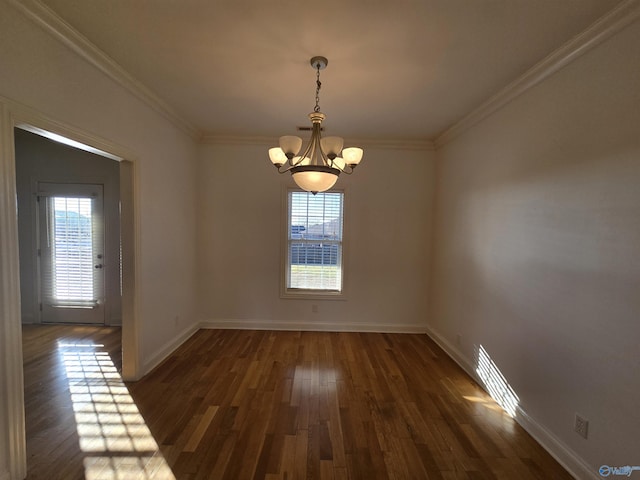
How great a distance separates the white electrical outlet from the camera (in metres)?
1.65

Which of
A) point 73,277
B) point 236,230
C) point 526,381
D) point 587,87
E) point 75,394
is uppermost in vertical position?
point 587,87

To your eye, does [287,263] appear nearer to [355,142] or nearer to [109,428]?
[355,142]

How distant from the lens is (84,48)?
192cm

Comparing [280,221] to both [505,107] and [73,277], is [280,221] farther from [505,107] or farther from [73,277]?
[73,277]

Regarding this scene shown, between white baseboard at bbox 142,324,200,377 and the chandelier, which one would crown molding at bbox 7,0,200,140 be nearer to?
the chandelier

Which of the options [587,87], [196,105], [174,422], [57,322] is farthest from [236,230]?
[587,87]

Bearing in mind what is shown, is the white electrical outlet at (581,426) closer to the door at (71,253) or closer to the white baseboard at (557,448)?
the white baseboard at (557,448)

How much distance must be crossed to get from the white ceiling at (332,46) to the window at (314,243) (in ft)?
4.65

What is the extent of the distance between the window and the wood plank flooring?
1.05 m

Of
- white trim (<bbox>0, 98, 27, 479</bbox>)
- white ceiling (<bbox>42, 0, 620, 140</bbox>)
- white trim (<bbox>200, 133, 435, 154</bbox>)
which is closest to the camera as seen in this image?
white trim (<bbox>0, 98, 27, 479</bbox>)

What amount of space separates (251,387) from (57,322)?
11.5ft

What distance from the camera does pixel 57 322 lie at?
3.99m

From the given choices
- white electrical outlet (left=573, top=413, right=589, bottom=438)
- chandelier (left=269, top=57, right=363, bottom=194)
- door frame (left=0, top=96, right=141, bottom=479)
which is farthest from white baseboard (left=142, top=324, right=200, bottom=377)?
white electrical outlet (left=573, top=413, right=589, bottom=438)

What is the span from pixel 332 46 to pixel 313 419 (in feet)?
8.95
